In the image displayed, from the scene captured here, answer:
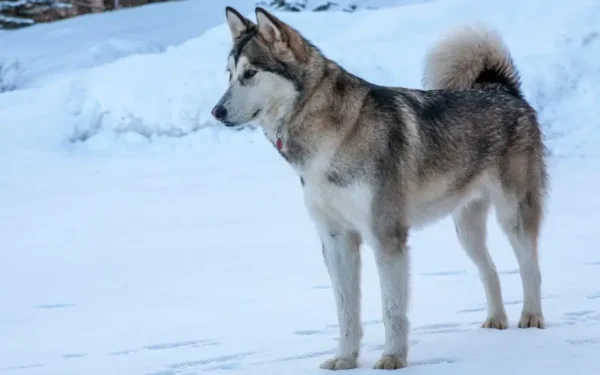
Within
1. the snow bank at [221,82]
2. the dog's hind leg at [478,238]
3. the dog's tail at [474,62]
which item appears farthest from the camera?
the snow bank at [221,82]

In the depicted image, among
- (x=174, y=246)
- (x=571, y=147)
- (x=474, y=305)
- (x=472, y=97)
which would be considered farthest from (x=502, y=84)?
(x=571, y=147)

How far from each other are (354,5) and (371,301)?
1377 cm

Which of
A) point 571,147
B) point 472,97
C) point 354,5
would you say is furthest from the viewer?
point 354,5

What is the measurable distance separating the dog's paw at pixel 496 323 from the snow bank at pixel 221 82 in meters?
7.00

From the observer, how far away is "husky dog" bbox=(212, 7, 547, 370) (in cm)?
493

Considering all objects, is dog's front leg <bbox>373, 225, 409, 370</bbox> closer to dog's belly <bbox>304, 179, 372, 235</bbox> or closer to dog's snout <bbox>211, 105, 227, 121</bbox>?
dog's belly <bbox>304, 179, 372, 235</bbox>

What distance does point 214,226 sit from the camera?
10172mm

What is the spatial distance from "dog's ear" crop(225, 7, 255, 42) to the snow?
166cm

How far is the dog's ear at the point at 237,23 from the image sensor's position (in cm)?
517

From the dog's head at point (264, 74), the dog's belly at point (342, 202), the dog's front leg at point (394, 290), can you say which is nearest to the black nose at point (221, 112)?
the dog's head at point (264, 74)

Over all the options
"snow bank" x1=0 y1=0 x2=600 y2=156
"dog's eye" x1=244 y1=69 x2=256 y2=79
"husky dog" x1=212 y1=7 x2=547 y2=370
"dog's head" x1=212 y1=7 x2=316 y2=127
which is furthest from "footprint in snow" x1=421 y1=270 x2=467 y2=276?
"snow bank" x1=0 y1=0 x2=600 y2=156

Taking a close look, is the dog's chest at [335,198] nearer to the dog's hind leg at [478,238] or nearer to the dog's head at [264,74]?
the dog's head at [264,74]

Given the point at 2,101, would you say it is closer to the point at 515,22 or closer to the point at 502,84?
the point at 515,22

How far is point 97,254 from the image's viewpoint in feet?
30.2
